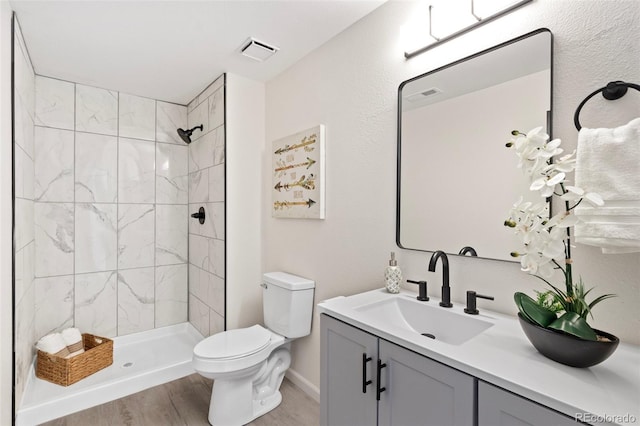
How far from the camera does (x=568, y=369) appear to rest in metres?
0.80

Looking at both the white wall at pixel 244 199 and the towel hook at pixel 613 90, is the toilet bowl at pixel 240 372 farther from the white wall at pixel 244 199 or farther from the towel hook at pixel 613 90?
the towel hook at pixel 613 90

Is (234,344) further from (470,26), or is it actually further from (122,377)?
(470,26)

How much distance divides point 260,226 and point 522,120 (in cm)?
200

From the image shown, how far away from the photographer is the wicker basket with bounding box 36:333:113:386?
2.19 meters

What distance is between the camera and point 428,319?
4.42 ft

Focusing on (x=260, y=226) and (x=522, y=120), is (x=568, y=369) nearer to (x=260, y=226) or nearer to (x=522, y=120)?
(x=522, y=120)

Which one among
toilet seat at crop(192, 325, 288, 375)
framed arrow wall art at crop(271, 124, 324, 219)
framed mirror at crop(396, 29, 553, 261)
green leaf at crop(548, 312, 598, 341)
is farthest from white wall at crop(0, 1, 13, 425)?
green leaf at crop(548, 312, 598, 341)

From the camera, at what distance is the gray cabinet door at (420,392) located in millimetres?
865

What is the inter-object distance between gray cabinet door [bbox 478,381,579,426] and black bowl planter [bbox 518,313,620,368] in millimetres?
170

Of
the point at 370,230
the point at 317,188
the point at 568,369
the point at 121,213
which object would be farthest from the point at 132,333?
the point at 568,369

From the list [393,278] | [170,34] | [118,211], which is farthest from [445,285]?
[118,211]

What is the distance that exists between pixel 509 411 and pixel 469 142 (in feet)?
3.23

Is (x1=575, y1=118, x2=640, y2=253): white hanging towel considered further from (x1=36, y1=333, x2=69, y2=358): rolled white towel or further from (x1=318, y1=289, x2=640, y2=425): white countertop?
(x1=36, y1=333, x2=69, y2=358): rolled white towel

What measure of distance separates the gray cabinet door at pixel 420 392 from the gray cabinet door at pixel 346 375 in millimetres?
53
